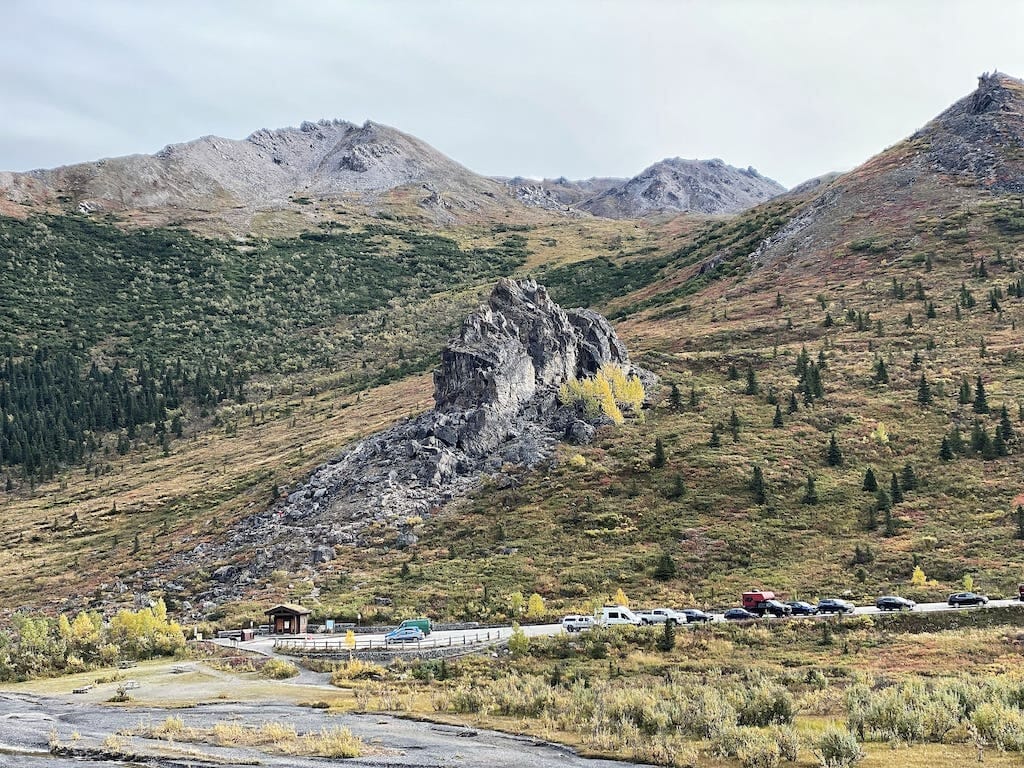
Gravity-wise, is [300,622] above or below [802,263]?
below

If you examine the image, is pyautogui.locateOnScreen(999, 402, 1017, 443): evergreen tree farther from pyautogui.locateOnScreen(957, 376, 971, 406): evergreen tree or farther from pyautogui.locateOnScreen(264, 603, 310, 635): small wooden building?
pyautogui.locateOnScreen(264, 603, 310, 635): small wooden building

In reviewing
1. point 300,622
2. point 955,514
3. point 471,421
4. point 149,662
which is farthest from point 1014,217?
point 149,662

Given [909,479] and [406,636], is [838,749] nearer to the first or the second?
[406,636]

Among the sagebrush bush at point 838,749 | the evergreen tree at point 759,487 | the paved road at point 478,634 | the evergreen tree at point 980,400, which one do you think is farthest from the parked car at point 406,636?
the evergreen tree at point 980,400

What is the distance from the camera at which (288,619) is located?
188ft

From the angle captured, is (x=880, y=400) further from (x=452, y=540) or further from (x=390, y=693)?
(x=390, y=693)

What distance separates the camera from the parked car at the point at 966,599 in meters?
47.5

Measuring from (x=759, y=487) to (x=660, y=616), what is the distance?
25049 millimetres

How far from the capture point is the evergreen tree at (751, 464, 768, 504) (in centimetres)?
7081

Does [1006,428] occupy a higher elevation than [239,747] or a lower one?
higher

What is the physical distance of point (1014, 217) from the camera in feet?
461

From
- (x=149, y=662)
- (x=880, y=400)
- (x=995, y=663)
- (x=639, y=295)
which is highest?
(x=639, y=295)

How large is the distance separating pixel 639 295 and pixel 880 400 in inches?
3665

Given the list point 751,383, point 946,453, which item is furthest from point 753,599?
point 751,383
